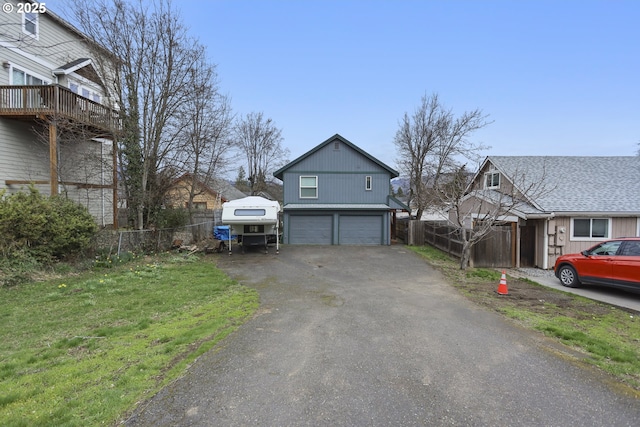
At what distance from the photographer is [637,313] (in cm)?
769

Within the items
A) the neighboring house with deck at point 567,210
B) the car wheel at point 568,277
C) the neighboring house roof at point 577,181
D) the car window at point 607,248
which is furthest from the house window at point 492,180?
the car window at point 607,248

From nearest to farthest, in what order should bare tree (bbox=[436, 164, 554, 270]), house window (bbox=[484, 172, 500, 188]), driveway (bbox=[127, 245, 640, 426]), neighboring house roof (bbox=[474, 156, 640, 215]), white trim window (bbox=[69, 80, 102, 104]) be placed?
driveway (bbox=[127, 245, 640, 426])
bare tree (bbox=[436, 164, 554, 270])
neighboring house roof (bbox=[474, 156, 640, 215])
white trim window (bbox=[69, 80, 102, 104])
house window (bbox=[484, 172, 500, 188])

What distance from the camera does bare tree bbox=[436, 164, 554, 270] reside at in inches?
495

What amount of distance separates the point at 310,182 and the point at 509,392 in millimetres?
18870

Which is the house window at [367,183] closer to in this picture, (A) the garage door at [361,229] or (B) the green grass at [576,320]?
(A) the garage door at [361,229]

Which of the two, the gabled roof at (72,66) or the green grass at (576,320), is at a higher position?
the gabled roof at (72,66)

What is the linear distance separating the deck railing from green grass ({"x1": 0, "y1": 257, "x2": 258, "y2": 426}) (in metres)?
7.82

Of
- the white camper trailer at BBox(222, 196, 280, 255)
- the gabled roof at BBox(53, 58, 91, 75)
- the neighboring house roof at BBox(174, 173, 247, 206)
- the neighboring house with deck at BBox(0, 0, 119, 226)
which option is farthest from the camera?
the neighboring house roof at BBox(174, 173, 247, 206)

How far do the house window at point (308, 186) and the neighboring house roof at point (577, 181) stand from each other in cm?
1058

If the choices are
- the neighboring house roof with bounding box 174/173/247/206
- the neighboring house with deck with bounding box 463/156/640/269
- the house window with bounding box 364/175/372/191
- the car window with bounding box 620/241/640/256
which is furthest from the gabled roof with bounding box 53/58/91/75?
the car window with bounding box 620/241/640/256

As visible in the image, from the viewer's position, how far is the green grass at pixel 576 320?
190 inches

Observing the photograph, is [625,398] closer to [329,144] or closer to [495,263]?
[495,263]

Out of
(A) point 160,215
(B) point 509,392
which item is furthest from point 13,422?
(A) point 160,215

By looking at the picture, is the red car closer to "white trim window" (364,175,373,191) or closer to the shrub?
"white trim window" (364,175,373,191)
